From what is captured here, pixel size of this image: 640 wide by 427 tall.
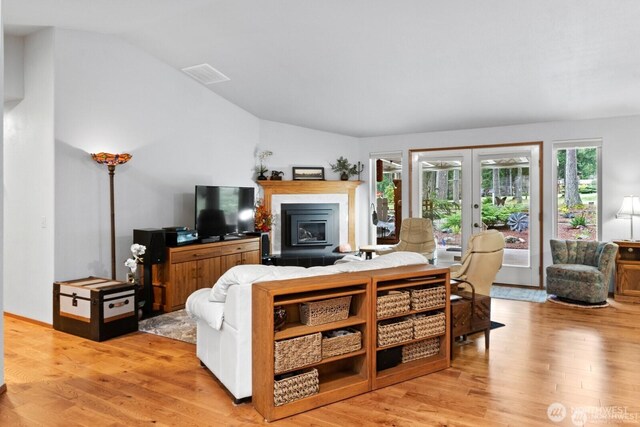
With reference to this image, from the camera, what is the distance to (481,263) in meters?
4.34

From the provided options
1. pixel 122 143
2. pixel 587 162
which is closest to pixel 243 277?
pixel 122 143

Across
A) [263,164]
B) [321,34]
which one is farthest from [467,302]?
[263,164]

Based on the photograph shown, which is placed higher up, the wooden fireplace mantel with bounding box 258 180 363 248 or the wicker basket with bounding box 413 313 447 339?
the wooden fireplace mantel with bounding box 258 180 363 248

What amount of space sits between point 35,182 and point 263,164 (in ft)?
11.5

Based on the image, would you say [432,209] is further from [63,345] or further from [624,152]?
[63,345]

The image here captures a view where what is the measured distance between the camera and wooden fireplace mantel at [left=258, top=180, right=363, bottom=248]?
7.51m

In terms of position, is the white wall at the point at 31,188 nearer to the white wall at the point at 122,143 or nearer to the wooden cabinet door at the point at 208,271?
the white wall at the point at 122,143

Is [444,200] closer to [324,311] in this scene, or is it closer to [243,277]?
[324,311]

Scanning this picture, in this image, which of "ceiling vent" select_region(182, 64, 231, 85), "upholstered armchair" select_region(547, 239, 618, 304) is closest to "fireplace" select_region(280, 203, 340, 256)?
"ceiling vent" select_region(182, 64, 231, 85)

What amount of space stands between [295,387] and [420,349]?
1.17 metres

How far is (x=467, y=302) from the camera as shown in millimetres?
3936

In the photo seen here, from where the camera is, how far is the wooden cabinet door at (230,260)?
597 cm

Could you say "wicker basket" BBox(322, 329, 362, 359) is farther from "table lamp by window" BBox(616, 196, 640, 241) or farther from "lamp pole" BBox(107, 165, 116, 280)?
"table lamp by window" BBox(616, 196, 640, 241)
